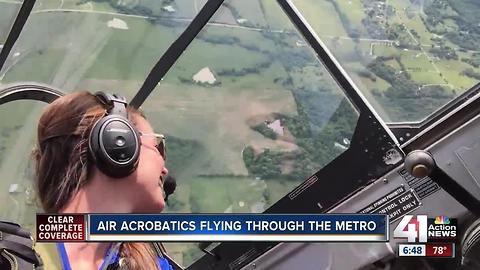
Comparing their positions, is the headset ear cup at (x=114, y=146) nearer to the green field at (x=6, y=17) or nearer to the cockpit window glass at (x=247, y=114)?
the cockpit window glass at (x=247, y=114)

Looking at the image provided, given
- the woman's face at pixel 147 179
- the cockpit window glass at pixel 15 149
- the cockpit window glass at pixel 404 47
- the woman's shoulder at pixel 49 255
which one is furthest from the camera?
the cockpit window glass at pixel 15 149

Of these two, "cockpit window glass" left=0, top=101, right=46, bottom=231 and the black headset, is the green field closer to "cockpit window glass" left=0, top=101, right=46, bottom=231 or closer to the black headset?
"cockpit window glass" left=0, top=101, right=46, bottom=231

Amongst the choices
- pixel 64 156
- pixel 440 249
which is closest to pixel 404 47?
pixel 440 249

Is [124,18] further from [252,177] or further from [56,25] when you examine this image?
[252,177]

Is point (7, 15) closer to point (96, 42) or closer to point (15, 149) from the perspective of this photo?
point (96, 42)

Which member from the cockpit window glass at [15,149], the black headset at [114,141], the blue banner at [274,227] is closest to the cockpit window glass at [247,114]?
the blue banner at [274,227]

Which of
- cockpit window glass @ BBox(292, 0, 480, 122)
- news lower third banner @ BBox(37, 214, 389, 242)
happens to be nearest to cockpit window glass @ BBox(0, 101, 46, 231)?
news lower third banner @ BBox(37, 214, 389, 242)

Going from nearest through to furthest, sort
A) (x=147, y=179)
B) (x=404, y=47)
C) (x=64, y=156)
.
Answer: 1. (x=64, y=156)
2. (x=147, y=179)
3. (x=404, y=47)
